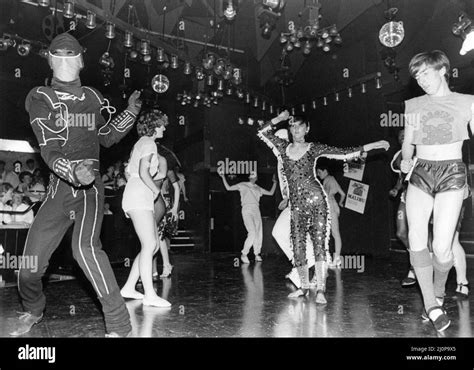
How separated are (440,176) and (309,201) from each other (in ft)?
4.16

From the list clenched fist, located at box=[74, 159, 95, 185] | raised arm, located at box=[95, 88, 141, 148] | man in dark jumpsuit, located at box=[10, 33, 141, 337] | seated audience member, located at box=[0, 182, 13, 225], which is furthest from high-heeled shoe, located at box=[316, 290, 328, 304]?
seated audience member, located at box=[0, 182, 13, 225]

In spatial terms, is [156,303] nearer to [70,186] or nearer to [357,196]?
[70,186]

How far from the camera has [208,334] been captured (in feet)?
8.67

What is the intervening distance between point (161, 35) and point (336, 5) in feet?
12.1

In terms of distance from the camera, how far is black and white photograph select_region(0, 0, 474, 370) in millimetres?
2445

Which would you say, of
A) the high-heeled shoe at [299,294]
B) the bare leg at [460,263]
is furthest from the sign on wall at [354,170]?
the high-heeled shoe at [299,294]

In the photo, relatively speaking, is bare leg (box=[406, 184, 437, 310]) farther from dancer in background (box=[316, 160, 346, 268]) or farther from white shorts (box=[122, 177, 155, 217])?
dancer in background (box=[316, 160, 346, 268])

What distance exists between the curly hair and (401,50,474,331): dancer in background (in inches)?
82.4

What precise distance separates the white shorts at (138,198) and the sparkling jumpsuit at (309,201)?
4.21ft

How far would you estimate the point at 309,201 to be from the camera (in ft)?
12.5

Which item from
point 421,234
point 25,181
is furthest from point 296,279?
point 25,181

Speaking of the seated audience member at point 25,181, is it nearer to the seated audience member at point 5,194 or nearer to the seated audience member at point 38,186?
the seated audience member at point 38,186
